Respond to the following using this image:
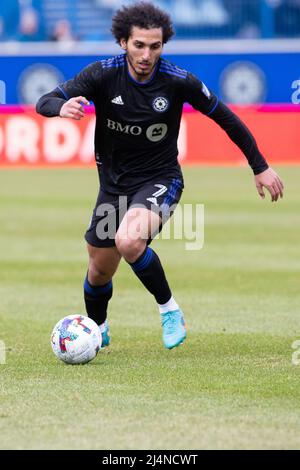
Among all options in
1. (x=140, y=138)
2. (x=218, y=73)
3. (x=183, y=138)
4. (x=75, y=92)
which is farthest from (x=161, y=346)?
(x=218, y=73)

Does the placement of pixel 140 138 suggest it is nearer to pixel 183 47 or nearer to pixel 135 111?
pixel 135 111

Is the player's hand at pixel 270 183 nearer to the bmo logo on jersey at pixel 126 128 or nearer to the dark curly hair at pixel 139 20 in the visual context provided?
the bmo logo on jersey at pixel 126 128

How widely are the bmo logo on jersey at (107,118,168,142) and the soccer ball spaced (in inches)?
55.7

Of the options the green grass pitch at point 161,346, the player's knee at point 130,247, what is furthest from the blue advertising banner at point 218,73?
the player's knee at point 130,247

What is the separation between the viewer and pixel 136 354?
8000mm

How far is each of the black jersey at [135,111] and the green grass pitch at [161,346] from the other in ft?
4.53

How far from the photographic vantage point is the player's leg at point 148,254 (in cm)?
754

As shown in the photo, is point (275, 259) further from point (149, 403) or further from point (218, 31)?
point (218, 31)

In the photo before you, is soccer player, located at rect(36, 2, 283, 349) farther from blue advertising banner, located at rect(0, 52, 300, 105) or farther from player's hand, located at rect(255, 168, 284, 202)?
blue advertising banner, located at rect(0, 52, 300, 105)

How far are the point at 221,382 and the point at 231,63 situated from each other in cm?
2178

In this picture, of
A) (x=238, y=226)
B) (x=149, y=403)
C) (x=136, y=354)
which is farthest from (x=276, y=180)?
(x=238, y=226)

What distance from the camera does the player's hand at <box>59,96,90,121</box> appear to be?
7.25m

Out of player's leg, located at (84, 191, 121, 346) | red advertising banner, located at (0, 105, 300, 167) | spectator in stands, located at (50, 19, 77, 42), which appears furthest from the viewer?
spectator in stands, located at (50, 19, 77, 42)

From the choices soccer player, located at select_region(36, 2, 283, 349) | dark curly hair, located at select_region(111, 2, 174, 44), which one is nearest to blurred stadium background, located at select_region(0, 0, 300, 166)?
soccer player, located at select_region(36, 2, 283, 349)
